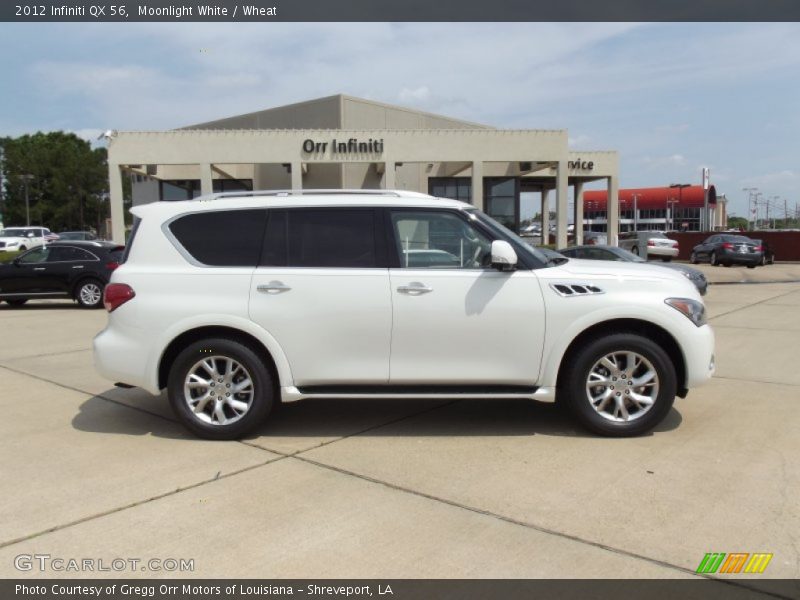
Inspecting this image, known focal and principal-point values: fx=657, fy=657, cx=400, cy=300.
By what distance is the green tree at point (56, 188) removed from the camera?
8138cm

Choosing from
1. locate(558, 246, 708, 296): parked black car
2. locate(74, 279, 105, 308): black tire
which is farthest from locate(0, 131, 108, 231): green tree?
locate(558, 246, 708, 296): parked black car

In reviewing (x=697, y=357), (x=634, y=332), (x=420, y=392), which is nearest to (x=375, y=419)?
(x=420, y=392)

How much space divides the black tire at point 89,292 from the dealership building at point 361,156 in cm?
1395

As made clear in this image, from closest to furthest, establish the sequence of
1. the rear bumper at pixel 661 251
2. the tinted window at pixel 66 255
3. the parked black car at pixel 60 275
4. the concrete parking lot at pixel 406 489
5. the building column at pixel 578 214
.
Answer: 1. the concrete parking lot at pixel 406 489
2. the parked black car at pixel 60 275
3. the tinted window at pixel 66 255
4. the rear bumper at pixel 661 251
5. the building column at pixel 578 214

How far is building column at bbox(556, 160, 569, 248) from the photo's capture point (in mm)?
29609

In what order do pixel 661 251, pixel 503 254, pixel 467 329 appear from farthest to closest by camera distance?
pixel 661 251 → pixel 467 329 → pixel 503 254

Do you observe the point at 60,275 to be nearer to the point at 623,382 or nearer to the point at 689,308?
the point at 623,382

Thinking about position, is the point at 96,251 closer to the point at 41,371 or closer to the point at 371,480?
the point at 41,371

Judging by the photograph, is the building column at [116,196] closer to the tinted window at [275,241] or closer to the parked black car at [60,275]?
the parked black car at [60,275]

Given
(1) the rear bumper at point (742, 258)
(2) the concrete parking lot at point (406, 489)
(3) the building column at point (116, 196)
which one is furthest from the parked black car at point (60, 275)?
(1) the rear bumper at point (742, 258)

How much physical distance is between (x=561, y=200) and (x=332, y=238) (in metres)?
26.5

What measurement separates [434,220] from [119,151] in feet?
87.7

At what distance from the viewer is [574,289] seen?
499 cm
